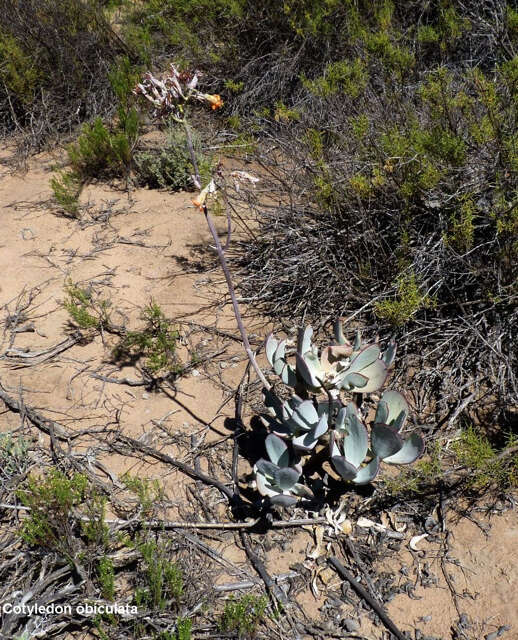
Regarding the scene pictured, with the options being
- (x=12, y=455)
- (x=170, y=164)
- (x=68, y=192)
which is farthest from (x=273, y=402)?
(x=68, y=192)

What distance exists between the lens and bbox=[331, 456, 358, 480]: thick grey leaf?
2346 mm

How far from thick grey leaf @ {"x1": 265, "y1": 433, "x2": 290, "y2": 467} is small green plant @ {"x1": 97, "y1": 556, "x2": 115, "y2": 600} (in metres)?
0.76

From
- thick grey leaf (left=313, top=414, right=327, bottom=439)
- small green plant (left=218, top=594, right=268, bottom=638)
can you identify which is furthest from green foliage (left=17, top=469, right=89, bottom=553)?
thick grey leaf (left=313, top=414, right=327, bottom=439)

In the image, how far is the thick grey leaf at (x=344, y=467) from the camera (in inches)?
92.4

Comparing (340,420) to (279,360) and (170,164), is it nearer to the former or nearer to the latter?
(279,360)

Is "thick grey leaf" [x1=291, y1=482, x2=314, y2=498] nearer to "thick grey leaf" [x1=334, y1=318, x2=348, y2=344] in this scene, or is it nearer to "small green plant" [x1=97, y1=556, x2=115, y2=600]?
"thick grey leaf" [x1=334, y1=318, x2=348, y2=344]

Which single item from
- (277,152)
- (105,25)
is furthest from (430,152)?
(105,25)

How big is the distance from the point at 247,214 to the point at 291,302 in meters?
1.14

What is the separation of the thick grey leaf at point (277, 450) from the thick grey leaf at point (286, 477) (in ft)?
0.30

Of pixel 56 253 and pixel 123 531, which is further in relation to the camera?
pixel 56 253

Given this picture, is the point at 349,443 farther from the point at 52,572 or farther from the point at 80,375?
the point at 80,375

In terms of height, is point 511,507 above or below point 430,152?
below

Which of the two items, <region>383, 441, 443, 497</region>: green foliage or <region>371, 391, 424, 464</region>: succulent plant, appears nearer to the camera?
<region>371, 391, 424, 464</region>: succulent plant

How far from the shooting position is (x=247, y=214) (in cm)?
459
